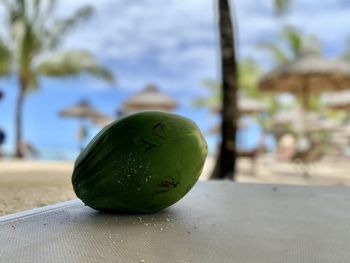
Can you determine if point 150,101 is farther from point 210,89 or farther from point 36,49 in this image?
point 210,89

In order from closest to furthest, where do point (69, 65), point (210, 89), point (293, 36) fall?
point (69, 65)
point (293, 36)
point (210, 89)

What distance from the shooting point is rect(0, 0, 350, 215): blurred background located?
17.3 feet

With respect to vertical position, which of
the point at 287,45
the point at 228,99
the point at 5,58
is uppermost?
the point at 287,45

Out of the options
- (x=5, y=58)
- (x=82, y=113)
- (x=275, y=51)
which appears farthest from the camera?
(x=275, y=51)

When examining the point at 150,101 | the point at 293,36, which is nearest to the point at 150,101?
the point at 150,101

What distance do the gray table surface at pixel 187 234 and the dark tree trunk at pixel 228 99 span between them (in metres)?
2.71

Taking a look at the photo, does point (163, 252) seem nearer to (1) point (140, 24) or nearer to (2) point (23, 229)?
(2) point (23, 229)

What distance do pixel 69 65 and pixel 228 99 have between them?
9.83 meters

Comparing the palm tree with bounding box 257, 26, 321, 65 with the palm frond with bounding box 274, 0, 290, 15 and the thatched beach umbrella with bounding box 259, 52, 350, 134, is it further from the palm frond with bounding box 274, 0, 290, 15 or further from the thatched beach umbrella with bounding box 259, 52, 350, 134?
the palm frond with bounding box 274, 0, 290, 15

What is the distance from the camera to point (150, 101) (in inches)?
404

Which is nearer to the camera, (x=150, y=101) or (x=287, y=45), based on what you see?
(x=150, y=101)

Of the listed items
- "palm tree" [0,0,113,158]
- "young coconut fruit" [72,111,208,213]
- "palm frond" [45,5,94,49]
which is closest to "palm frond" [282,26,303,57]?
"palm tree" [0,0,113,158]

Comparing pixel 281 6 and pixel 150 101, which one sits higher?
pixel 281 6

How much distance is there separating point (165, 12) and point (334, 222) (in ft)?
96.9
